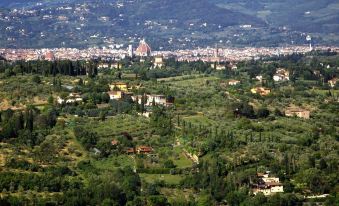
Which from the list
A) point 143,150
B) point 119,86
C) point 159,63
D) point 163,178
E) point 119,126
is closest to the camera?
point 163,178

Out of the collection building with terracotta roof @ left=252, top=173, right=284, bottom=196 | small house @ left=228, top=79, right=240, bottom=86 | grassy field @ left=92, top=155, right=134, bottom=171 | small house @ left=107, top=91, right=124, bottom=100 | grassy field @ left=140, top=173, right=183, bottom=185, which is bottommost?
building with terracotta roof @ left=252, top=173, right=284, bottom=196

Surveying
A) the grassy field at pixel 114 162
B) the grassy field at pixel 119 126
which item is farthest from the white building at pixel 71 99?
the grassy field at pixel 114 162

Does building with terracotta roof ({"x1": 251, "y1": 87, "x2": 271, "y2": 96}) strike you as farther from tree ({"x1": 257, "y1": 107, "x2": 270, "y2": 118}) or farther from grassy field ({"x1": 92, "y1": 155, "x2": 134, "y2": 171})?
grassy field ({"x1": 92, "y1": 155, "x2": 134, "y2": 171})

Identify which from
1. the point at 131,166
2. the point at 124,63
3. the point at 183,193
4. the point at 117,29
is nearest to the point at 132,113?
the point at 131,166

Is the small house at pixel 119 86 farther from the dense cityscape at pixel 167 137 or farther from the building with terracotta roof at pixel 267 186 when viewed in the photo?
the building with terracotta roof at pixel 267 186

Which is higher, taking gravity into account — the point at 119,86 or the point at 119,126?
the point at 119,86

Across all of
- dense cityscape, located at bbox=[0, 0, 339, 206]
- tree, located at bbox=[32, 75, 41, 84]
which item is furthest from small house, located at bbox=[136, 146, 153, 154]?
tree, located at bbox=[32, 75, 41, 84]

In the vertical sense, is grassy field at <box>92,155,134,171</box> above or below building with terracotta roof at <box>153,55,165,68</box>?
below

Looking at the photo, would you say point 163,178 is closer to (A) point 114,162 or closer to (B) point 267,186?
(A) point 114,162

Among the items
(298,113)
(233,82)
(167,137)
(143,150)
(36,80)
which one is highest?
(36,80)

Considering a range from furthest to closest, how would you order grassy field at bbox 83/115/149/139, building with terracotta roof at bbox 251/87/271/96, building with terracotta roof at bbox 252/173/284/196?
1. building with terracotta roof at bbox 251/87/271/96
2. grassy field at bbox 83/115/149/139
3. building with terracotta roof at bbox 252/173/284/196

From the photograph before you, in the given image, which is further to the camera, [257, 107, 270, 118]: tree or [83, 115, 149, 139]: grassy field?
[257, 107, 270, 118]: tree

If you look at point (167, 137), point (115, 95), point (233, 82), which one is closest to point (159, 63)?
point (233, 82)
